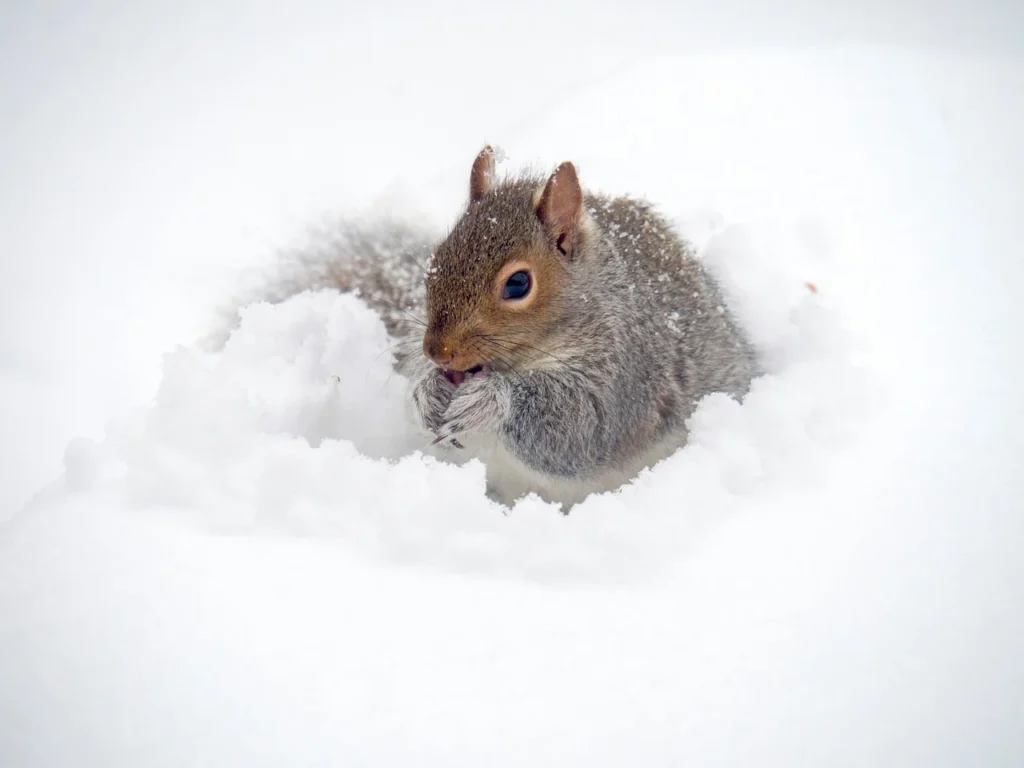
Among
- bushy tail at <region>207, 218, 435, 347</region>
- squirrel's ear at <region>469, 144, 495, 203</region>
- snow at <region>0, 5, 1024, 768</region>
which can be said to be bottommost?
snow at <region>0, 5, 1024, 768</region>

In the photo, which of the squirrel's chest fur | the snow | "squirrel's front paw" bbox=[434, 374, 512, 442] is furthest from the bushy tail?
the squirrel's chest fur

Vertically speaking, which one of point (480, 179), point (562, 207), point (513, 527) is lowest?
point (513, 527)

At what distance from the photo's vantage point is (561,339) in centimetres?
185

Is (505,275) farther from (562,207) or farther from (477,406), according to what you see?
(477,406)

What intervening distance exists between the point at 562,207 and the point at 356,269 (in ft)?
3.81

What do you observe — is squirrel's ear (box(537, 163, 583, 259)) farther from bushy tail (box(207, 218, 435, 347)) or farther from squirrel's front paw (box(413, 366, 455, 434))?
bushy tail (box(207, 218, 435, 347))

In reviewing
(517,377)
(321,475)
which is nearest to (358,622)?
(321,475)

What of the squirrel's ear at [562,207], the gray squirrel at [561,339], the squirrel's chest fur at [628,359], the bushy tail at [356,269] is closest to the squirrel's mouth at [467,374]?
the gray squirrel at [561,339]

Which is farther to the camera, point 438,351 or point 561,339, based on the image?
point 561,339

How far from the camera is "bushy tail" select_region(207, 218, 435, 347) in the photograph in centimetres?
251

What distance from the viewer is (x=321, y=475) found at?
1.60 metres

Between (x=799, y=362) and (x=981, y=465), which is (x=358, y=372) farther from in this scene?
(x=981, y=465)

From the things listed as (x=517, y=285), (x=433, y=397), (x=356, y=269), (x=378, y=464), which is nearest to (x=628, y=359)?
(x=517, y=285)

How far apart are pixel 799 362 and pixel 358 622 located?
1627 mm
